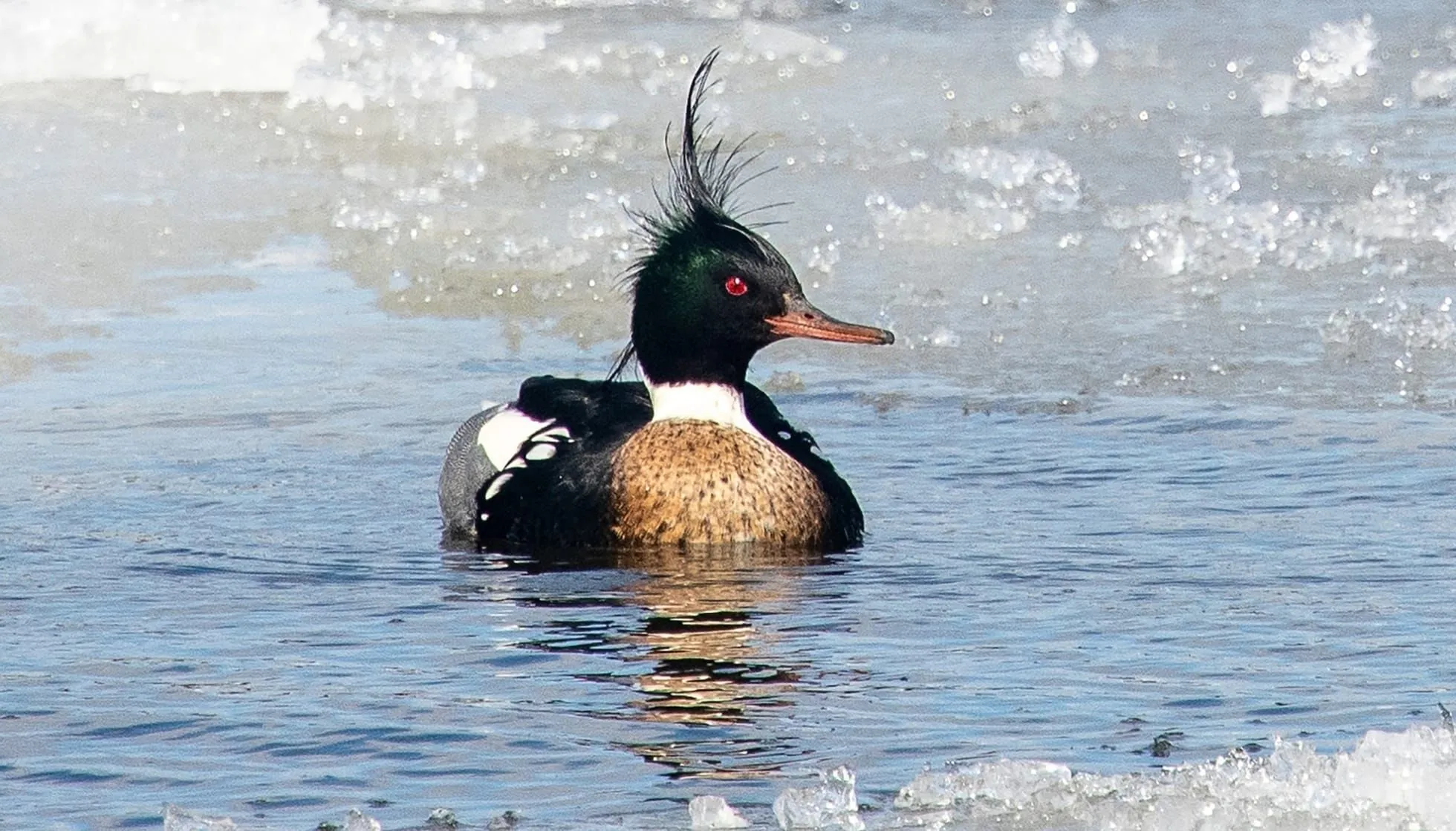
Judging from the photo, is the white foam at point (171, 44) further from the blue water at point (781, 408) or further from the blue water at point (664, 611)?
the blue water at point (664, 611)

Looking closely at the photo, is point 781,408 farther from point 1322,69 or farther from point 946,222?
point 1322,69

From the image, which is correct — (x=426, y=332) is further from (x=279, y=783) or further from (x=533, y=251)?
(x=279, y=783)

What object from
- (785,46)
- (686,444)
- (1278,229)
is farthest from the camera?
(785,46)

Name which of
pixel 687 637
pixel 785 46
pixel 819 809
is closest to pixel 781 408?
pixel 687 637

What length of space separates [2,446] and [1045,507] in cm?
303

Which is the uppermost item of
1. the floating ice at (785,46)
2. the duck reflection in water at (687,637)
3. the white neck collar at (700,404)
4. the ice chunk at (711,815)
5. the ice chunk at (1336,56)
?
the floating ice at (785,46)

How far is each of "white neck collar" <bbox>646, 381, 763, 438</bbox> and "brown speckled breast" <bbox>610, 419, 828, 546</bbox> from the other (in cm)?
18

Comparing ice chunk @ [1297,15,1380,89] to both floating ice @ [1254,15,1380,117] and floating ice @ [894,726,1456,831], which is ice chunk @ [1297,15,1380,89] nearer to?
floating ice @ [1254,15,1380,117]

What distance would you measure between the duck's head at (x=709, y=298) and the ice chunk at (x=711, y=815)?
105 inches

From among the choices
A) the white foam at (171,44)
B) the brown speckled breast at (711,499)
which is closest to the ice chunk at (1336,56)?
the white foam at (171,44)

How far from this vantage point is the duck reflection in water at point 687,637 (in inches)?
174

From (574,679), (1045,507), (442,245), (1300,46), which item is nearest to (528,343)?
(442,245)

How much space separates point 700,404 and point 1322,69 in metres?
6.18

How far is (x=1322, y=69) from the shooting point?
1195 cm
